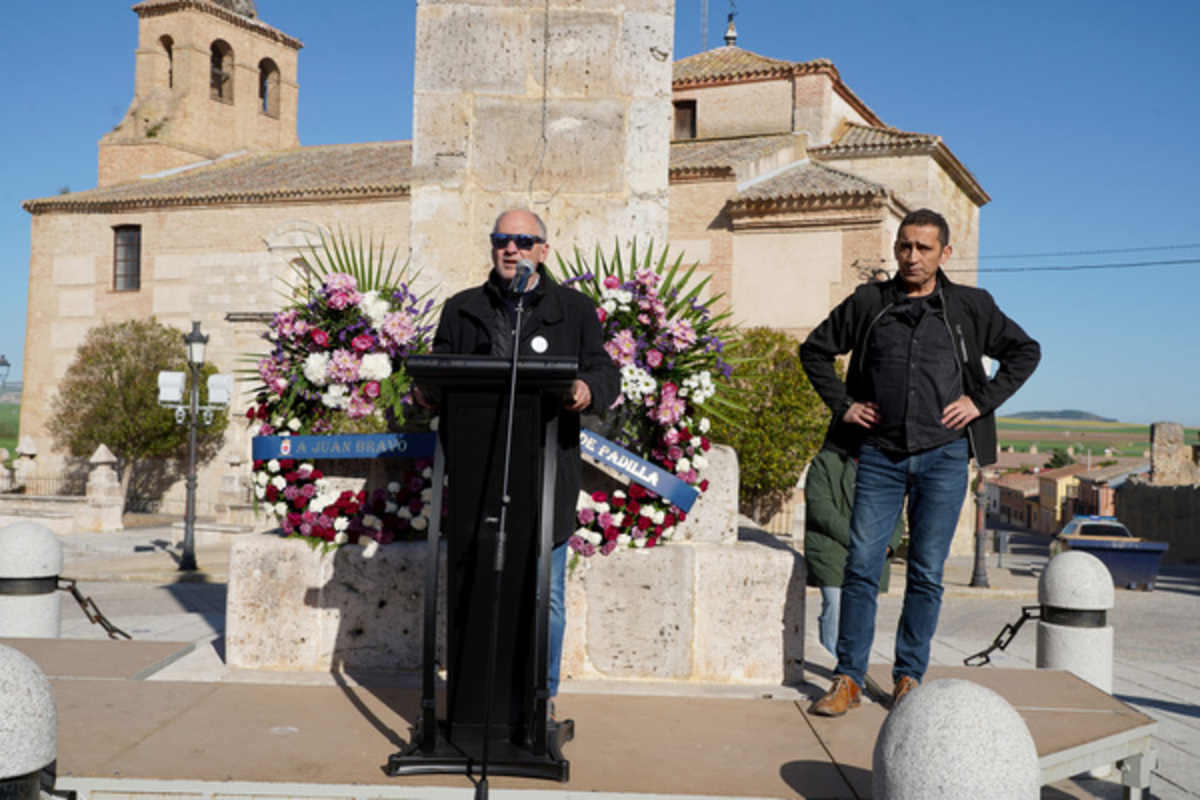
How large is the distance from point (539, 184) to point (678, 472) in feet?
6.17

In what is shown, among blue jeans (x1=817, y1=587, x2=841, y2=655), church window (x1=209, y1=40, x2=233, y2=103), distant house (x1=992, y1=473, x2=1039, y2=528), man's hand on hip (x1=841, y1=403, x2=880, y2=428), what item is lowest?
distant house (x1=992, y1=473, x2=1039, y2=528)

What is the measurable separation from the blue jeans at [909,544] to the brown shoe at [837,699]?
4cm

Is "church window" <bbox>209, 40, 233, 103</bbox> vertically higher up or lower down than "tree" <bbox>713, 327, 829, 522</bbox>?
higher up

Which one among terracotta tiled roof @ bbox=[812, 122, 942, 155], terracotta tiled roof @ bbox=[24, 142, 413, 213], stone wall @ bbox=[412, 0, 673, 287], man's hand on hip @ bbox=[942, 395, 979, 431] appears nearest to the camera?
man's hand on hip @ bbox=[942, 395, 979, 431]

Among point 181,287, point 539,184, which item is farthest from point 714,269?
point 539,184

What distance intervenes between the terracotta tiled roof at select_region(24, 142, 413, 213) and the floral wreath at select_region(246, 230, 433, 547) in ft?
88.9

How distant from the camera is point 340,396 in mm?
5195

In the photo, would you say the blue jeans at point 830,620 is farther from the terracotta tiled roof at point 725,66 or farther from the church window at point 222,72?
the church window at point 222,72

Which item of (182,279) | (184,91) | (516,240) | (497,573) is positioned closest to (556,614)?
(497,573)

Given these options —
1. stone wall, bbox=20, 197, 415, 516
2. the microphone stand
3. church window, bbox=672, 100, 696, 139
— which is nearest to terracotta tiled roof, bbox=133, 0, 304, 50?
stone wall, bbox=20, 197, 415, 516

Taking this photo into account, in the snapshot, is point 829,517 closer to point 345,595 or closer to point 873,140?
point 345,595

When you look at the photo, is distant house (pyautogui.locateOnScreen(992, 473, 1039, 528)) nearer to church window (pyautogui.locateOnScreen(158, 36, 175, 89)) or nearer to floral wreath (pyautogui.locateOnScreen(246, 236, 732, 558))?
church window (pyautogui.locateOnScreen(158, 36, 175, 89))

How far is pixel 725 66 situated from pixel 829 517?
28.8m

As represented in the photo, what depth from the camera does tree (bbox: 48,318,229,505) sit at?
34125mm
